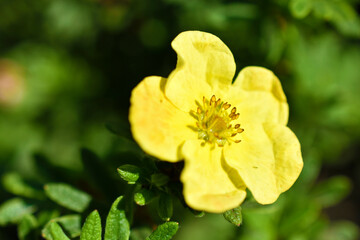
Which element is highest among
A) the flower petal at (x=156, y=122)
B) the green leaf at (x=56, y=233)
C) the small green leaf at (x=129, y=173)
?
the flower petal at (x=156, y=122)

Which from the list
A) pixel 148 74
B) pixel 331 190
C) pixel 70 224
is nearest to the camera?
pixel 70 224

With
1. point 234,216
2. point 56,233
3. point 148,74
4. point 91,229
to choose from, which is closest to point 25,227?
point 56,233

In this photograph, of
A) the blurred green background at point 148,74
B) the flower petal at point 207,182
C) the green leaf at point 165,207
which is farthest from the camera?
the blurred green background at point 148,74

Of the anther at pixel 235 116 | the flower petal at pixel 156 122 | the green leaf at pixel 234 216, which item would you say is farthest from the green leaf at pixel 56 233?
the anther at pixel 235 116

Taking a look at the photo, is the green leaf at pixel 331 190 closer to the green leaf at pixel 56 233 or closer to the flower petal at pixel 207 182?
the flower petal at pixel 207 182

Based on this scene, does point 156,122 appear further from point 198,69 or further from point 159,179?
point 198,69

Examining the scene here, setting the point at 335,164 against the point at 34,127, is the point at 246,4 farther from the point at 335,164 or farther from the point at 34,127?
the point at 335,164
